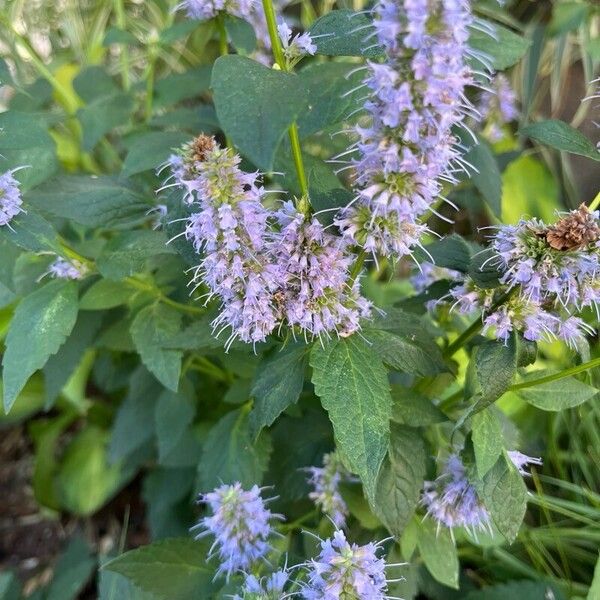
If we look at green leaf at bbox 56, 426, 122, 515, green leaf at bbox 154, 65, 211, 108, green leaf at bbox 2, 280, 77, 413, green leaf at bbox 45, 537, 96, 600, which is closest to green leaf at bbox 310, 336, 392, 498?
green leaf at bbox 2, 280, 77, 413

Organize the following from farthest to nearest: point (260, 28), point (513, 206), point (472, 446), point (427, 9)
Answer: point (513, 206) < point (260, 28) < point (472, 446) < point (427, 9)

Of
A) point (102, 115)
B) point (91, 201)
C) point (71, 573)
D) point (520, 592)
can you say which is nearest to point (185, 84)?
point (102, 115)

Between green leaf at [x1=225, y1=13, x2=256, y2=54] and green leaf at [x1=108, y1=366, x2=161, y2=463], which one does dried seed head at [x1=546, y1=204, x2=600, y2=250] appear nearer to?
green leaf at [x1=225, y1=13, x2=256, y2=54]

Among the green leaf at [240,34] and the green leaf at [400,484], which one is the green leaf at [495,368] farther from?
the green leaf at [240,34]

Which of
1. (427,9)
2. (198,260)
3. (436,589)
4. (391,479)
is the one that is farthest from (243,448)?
(427,9)

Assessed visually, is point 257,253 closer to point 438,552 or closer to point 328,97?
point 328,97

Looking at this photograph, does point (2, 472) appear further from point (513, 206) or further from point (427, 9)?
point (427, 9)
